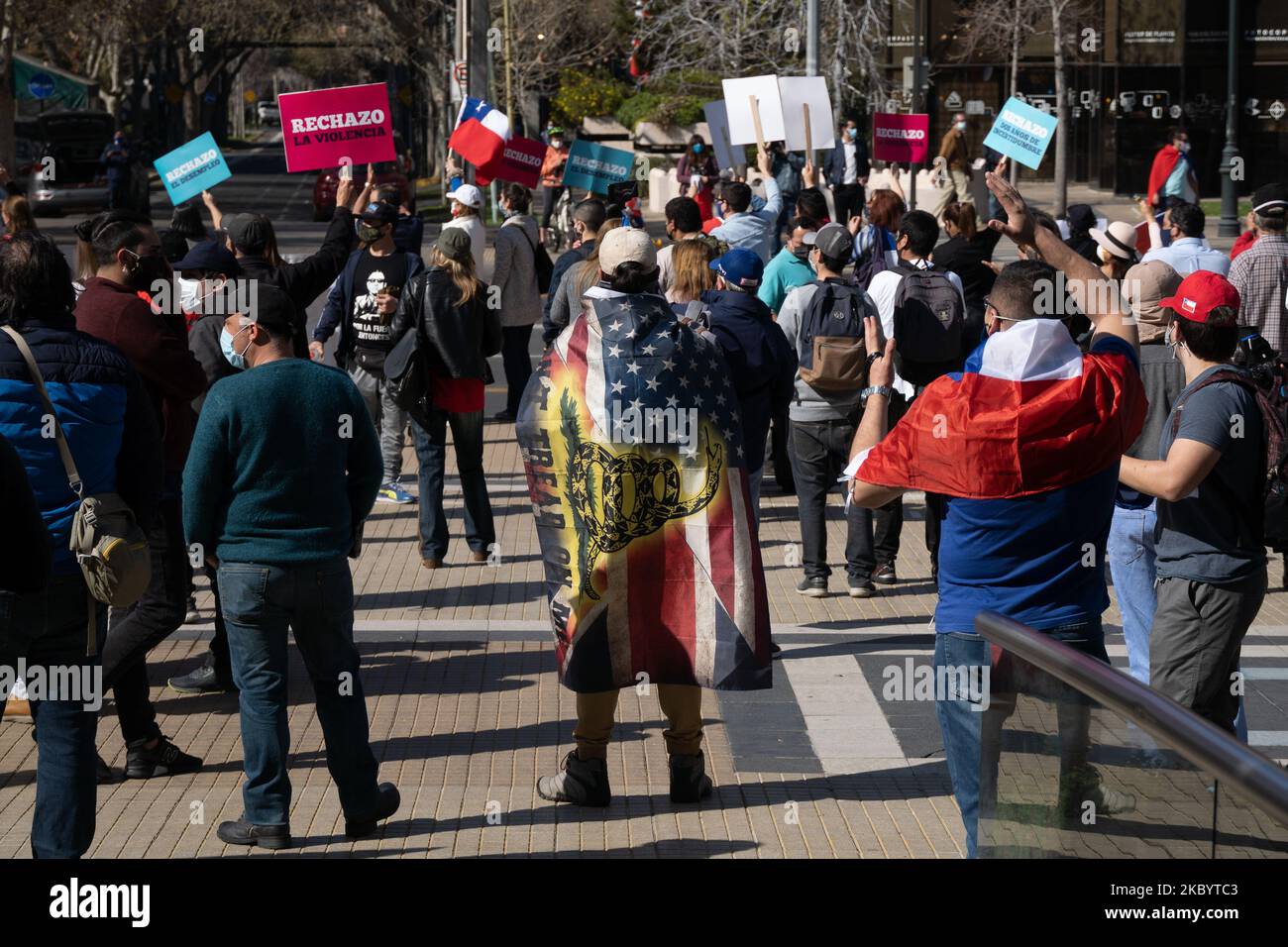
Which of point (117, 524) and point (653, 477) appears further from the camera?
point (653, 477)

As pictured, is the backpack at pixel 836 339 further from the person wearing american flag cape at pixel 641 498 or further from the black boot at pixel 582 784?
the black boot at pixel 582 784

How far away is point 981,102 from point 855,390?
37199 millimetres

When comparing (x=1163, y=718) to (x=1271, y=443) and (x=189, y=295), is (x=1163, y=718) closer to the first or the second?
(x=1271, y=443)

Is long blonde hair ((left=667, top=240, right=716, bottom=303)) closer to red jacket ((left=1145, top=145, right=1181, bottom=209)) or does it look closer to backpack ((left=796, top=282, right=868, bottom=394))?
backpack ((left=796, top=282, right=868, bottom=394))

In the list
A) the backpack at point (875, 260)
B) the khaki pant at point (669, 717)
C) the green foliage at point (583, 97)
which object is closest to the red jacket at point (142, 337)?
the khaki pant at point (669, 717)

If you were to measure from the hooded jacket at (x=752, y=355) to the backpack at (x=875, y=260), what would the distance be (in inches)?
103

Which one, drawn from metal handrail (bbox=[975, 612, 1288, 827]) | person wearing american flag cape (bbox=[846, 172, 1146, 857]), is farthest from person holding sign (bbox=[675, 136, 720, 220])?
metal handrail (bbox=[975, 612, 1288, 827])

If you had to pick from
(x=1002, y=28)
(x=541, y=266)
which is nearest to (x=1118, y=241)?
(x=541, y=266)

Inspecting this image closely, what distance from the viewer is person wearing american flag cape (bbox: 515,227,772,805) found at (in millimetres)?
5633

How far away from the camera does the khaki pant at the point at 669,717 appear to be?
5883mm
